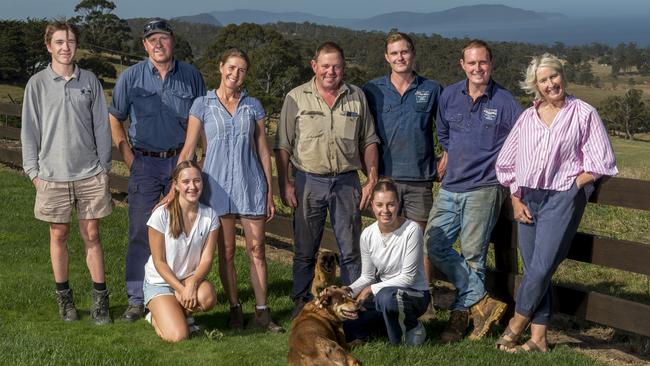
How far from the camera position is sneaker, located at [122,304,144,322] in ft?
19.6

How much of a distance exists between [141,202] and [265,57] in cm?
4351

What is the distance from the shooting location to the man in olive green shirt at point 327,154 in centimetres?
572

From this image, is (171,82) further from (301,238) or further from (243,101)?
(301,238)

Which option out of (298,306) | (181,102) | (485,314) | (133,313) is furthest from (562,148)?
(133,313)

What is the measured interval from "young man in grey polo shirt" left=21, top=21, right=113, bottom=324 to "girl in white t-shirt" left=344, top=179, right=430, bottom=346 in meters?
1.91

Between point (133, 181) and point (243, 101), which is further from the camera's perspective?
point (133, 181)

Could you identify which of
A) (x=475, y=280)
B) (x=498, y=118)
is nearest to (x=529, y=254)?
(x=475, y=280)

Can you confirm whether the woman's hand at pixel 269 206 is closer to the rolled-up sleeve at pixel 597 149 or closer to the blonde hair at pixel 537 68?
the blonde hair at pixel 537 68

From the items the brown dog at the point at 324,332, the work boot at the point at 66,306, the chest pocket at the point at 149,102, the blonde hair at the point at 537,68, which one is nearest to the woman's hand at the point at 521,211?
the blonde hair at the point at 537,68

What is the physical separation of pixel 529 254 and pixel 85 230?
3062 mm

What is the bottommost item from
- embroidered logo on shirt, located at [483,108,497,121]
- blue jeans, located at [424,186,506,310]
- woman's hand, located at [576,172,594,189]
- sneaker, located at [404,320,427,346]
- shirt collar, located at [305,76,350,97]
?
sneaker, located at [404,320,427,346]

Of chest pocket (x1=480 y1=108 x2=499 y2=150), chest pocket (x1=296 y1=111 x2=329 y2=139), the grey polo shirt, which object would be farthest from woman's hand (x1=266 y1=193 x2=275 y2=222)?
chest pocket (x1=480 y1=108 x2=499 y2=150)

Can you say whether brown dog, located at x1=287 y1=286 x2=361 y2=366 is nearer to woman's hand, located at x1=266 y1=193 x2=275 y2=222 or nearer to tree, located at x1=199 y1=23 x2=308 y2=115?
woman's hand, located at x1=266 y1=193 x2=275 y2=222

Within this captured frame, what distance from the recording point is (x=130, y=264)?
6.20 meters
